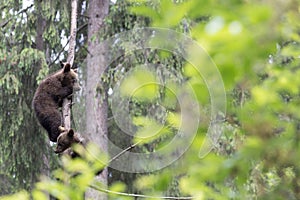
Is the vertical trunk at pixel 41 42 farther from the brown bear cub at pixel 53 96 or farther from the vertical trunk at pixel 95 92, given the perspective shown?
the brown bear cub at pixel 53 96

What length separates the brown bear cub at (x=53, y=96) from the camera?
298cm

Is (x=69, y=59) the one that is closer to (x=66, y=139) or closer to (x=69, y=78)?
(x=69, y=78)

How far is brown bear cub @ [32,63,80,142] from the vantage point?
9.78 ft

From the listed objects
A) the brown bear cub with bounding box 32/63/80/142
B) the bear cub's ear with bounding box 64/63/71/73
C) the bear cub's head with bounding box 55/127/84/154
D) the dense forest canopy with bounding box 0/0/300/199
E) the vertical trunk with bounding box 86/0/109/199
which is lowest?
the dense forest canopy with bounding box 0/0/300/199

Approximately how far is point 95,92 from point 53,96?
5.06 metres

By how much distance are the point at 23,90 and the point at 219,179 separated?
7.88 metres

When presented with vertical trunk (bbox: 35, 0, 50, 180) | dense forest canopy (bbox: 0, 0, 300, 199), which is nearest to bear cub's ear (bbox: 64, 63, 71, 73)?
dense forest canopy (bbox: 0, 0, 300, 199)

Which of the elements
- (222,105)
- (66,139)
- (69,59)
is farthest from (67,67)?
(222,105)

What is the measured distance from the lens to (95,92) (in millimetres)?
8172

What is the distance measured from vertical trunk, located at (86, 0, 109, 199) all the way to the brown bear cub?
466 centimetres

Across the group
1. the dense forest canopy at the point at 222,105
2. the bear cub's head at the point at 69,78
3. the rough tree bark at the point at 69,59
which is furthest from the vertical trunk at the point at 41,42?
the dense forest canopy at the point at 222,105

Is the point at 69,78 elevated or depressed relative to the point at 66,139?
elevated

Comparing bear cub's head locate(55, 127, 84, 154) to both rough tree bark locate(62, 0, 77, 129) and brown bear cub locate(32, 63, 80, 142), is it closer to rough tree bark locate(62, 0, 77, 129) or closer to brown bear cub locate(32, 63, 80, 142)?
rough tree bark locate(62, 0, 77, 129)

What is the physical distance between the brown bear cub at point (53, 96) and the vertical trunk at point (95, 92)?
183 inches
